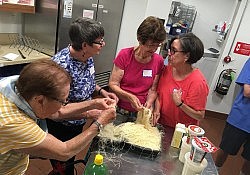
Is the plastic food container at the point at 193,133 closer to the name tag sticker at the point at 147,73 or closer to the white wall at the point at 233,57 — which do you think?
the name tag sticker at the point at 147,73

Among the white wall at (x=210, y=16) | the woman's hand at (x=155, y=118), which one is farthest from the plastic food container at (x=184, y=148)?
the white wall at (x=210, y=16)

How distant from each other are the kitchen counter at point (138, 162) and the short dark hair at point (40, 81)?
488 millimetres

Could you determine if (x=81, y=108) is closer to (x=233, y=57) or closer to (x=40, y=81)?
(x=40, y=81)

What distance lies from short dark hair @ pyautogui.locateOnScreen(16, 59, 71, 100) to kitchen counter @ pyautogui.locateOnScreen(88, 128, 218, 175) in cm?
49

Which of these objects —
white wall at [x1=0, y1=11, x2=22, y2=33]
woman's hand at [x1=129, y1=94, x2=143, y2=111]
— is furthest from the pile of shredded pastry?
white wall at [x1=0, y1=11, x2=22, y2=33]

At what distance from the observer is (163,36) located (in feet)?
5.36

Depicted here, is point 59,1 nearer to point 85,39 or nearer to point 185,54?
point 85,39

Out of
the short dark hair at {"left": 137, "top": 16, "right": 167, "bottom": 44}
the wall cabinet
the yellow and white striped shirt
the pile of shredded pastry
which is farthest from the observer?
the wall cabinet

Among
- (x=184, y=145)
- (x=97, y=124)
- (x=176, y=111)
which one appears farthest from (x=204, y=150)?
(x=176, y=111)

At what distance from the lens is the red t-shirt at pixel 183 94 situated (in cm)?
163

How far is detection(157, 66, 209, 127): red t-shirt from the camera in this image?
1.63 meters

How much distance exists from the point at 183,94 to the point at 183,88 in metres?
0.04

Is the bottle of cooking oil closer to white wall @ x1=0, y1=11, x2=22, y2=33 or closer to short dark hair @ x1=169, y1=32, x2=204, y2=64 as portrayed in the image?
short dark hair @ x1=169, y1=32, x2=204, y2=64

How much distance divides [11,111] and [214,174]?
1108 mm
